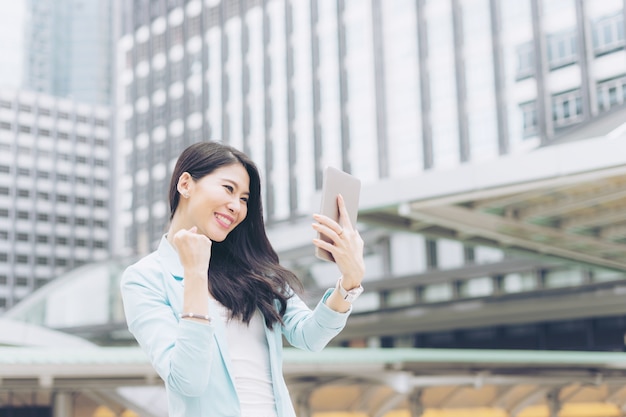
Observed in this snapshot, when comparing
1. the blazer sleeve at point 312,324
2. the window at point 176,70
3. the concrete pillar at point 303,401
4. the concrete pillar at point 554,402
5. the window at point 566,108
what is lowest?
the concrete pillar at point 554,402

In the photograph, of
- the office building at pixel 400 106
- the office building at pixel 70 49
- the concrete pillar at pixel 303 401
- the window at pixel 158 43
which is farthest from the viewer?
the office building at pixel 70 49

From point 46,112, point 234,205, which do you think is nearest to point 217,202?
point 234,205

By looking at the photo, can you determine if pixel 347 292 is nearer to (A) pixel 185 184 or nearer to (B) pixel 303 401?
(A) pixel 185 184

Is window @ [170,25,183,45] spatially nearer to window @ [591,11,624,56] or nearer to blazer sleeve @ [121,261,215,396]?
window @ [591,11,624,56]

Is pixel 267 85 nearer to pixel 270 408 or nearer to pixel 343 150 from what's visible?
pixel 343 150

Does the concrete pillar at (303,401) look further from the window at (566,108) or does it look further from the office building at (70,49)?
the office building at (70,49)

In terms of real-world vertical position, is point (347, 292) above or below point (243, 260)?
below

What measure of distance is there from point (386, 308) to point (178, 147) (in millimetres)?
22564

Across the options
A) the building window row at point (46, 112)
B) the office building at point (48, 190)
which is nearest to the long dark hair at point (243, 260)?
→ the office building at point (48, 190)

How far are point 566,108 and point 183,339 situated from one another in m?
32.4

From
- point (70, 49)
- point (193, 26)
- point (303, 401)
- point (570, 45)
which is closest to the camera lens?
point (303, 401)

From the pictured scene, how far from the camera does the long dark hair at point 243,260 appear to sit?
7.80 feet

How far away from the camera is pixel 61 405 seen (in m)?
14.1

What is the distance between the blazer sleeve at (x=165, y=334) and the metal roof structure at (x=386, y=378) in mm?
9523
